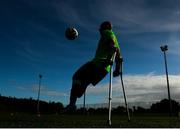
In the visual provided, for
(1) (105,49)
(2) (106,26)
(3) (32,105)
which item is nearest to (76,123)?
(1) (105,49)

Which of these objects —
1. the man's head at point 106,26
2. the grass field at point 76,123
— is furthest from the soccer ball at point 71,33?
the grass field at point 76,123

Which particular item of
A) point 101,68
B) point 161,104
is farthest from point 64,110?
point 161,104

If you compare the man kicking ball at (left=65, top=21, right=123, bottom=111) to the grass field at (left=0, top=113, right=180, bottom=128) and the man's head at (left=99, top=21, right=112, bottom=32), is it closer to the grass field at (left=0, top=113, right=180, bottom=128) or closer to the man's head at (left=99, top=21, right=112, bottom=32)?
the man's head at (left=99, top=21, right=112, bottom=32)

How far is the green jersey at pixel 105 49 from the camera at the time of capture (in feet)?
29.5

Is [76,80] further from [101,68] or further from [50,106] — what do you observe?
[50,106]

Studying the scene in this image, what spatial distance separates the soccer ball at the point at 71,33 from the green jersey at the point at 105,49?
4.03 feet

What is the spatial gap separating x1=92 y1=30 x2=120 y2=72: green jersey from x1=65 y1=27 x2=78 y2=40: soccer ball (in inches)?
48.4

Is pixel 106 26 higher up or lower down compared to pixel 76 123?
higher up

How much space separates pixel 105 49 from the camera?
9227 millimetres

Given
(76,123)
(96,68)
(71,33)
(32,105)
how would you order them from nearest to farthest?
(76,123) < (96,68) < (71,33) < (32,105)

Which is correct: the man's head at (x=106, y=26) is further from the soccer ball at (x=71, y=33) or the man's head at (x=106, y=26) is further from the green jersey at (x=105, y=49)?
the soccer ball at (x=71, y=33)

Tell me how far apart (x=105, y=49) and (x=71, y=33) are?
1637mm

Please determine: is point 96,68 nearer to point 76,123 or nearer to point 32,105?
point 76,123

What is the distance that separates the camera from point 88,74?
888cm
